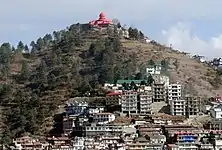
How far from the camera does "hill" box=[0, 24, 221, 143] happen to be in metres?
51.4

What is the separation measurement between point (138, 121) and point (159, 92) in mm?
5124

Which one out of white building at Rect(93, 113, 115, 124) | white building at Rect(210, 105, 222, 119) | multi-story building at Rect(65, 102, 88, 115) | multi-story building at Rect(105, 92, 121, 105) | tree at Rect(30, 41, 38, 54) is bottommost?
white building at Rect(93, 113, 115, 124)

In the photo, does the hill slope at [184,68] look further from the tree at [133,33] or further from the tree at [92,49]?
the tree at [92,49]

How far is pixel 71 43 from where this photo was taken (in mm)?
70500

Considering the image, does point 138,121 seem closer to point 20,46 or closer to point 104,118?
point 104,118

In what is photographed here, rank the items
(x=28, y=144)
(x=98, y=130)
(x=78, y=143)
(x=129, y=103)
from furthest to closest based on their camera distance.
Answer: (x=129, y=103), (x=98, y=130), (x=28, y=144), (x=78, y=143)

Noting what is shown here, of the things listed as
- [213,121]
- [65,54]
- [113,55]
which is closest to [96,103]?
[213,121]

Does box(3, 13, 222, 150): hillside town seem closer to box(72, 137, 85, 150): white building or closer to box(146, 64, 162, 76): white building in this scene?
box(72, 137, 85, 150): white building

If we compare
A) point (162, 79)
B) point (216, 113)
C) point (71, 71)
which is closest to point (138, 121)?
point (216, 113)

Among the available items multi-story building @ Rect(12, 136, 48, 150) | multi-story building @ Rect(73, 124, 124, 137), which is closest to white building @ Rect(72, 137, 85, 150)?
multi-story building @ Rect(12, 136, 48, 150)

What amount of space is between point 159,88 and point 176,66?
1258cm

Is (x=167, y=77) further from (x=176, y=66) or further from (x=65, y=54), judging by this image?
(x=65, y=54)

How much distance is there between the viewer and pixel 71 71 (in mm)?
62844

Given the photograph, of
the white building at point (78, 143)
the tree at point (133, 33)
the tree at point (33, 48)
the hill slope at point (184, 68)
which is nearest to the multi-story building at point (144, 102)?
the white building at point (78, 143)
